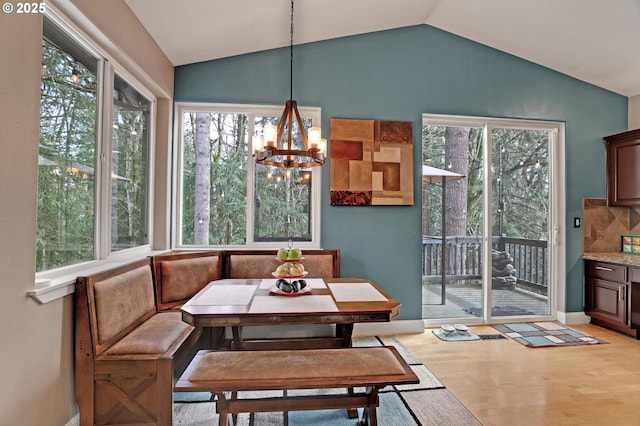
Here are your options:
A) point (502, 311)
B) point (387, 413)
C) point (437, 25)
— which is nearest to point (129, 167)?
point (387, 413)

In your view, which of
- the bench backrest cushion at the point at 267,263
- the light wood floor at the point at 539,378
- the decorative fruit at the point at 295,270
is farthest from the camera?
the bench backrest cushion at the point at 267,263

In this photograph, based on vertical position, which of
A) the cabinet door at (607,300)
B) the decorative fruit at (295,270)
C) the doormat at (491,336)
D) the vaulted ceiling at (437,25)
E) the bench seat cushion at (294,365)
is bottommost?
the doormat at (491,336)

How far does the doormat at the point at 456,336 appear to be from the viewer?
3.40 m

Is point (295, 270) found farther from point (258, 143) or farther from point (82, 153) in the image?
point (82, 153)

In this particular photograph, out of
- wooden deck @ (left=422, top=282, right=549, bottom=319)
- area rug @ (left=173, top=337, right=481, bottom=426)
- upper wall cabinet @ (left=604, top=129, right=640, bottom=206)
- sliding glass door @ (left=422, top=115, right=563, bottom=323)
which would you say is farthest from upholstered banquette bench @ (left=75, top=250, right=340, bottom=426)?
upper wall cabinet @ (left=604, top=129, right=640, bottom=206)

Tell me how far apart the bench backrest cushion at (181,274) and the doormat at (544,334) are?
123 inches

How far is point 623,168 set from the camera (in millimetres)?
3846

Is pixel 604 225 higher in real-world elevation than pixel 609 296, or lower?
higher

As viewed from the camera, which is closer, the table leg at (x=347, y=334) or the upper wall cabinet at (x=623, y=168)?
the table leg at (x=347, y=334)

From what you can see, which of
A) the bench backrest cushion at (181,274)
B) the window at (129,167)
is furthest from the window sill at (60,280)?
the bench backrest cushion at (181,274)

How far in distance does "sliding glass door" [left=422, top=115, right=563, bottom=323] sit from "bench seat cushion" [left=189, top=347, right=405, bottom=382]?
7.37 ft

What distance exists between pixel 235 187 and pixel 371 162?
1.46m

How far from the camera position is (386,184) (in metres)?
3.56

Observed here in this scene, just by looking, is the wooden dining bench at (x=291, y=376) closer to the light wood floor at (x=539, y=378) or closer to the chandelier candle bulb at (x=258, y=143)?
the light wood floor at (x=539, y=378)
